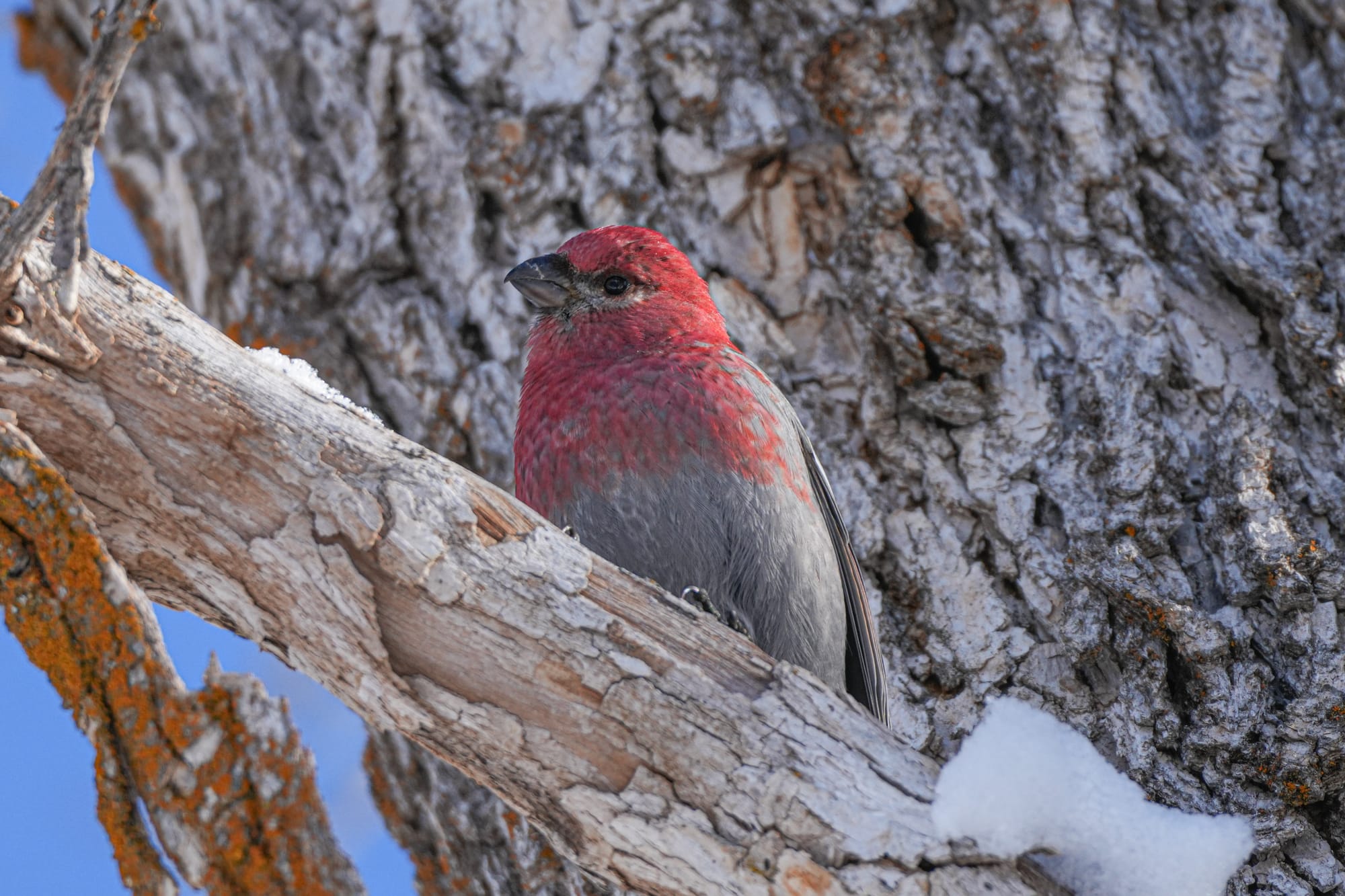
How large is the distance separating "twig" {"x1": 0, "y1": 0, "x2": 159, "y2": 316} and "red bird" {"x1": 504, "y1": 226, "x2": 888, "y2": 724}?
1069 millimetres

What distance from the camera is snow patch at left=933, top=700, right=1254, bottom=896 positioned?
5.20 ft

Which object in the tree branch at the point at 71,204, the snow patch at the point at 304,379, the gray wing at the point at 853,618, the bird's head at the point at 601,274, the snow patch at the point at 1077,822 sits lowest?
the snow patch at the point at 1077,822

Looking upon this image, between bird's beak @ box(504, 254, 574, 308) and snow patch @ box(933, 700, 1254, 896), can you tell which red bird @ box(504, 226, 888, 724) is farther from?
snow patch @ box(933, 700, 1254, 896)

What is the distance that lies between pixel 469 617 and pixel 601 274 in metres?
1.22

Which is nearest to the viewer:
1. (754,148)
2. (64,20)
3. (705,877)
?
(705,877)

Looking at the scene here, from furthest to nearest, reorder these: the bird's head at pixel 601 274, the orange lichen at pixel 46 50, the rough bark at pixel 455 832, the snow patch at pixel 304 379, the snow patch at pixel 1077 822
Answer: the orange lichen at pixel 46 50 < the bird's head at pixel 601 274 < the rough bark at pixel 455 832 < the snow patch at pixel 304 379 < the snow patch at pixel 1077 822

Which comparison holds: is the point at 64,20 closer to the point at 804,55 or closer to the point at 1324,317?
the point at 804,55

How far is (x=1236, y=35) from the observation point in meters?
2.71

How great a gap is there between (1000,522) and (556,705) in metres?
1.20

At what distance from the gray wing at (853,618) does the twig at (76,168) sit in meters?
1.49

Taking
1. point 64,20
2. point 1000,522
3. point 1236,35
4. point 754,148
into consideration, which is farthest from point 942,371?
point 64,20

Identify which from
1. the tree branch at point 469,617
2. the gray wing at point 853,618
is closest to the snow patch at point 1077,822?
the tree branch at point 469,617

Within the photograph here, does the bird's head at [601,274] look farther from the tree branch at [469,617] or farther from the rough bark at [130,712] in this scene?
the rough bark at [130,712]

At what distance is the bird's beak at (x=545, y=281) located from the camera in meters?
2.70
